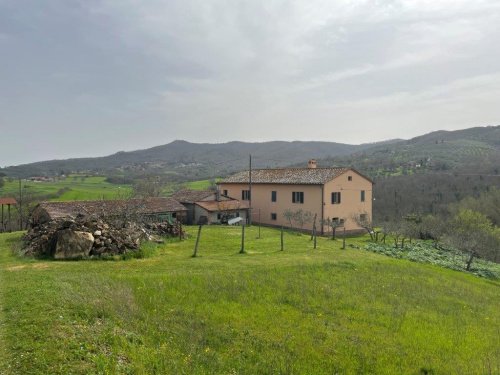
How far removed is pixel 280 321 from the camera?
430 inches

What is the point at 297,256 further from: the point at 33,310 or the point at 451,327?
the point at 33,310

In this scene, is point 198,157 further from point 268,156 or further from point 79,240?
point 79,240

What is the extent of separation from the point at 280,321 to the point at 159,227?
1670 centimetres

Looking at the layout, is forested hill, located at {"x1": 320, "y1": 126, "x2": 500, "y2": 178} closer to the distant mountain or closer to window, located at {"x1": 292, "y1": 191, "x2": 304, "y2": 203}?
the distant mountain

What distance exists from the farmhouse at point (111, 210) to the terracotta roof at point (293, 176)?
40.8ft

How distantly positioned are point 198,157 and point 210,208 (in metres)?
106

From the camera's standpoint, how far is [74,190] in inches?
2574

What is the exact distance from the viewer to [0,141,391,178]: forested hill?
398ft

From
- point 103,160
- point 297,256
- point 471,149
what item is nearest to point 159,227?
point 297,256

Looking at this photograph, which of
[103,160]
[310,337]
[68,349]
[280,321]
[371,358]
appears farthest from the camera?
[103,160]

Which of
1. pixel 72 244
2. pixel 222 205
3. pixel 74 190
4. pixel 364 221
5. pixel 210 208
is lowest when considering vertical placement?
pixel 364 221

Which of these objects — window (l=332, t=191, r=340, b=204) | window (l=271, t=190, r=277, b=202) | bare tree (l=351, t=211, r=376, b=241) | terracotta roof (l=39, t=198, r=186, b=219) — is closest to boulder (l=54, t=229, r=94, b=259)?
terracotta roof (l=39, t=198, r=186, b=219)

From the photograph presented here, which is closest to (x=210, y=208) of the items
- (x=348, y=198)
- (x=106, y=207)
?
(x=106, y=207)

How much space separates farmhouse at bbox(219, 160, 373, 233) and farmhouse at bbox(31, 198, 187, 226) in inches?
399
